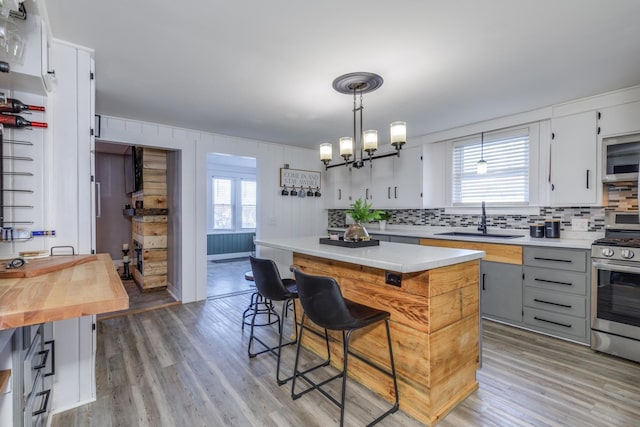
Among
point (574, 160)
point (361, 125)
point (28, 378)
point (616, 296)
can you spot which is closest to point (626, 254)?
point (616, 296)

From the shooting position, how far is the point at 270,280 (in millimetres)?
2262

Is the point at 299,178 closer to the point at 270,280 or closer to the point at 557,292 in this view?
the point at 270,280

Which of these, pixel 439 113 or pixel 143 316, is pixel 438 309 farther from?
pixel 143 316

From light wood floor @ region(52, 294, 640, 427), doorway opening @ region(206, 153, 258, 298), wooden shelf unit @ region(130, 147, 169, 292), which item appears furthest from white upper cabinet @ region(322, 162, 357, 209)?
light wood floor @ region(52, 294, 640, 427)

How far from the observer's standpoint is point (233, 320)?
3.42 meters

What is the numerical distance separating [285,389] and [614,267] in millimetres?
2734

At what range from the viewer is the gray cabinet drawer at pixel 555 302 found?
2705 millimetres

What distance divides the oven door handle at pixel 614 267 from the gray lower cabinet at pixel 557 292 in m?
0.09

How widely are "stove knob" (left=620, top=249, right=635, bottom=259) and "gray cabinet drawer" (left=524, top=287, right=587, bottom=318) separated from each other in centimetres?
49

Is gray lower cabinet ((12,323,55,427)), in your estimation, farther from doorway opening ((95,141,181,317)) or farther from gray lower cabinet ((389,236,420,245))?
gray lower cabinet ((389,236,420,245))

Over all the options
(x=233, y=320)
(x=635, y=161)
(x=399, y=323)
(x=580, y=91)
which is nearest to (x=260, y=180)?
(x=233, y=320)

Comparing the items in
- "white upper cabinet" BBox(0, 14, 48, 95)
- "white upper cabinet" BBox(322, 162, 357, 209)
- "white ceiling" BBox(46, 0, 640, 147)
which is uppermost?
"white ceiling" BBox(46, 0, 640, 147)

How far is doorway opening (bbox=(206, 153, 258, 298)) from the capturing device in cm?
727

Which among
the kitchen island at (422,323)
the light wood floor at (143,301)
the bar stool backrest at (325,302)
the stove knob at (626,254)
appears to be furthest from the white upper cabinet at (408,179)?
the light wood floor at (143,301)
